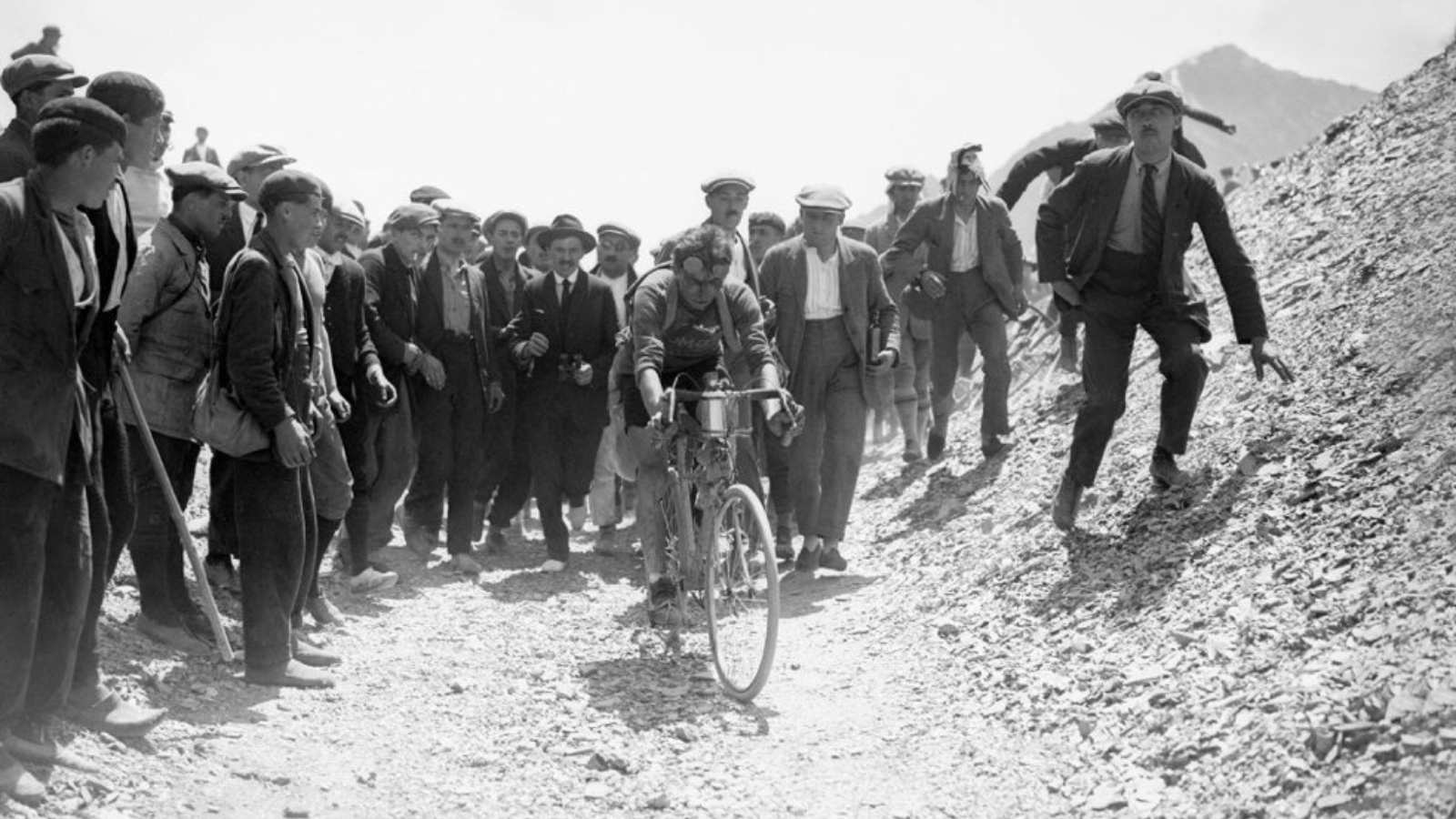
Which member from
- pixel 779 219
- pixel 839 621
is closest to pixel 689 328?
pixel 839 621

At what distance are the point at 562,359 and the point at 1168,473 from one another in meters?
4.35

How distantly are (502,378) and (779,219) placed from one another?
2.97 m

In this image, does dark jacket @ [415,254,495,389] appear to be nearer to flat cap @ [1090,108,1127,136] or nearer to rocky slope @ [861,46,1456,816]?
rocky slope @ [861,46,1456,816]

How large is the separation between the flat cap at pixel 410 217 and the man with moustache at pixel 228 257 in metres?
1.25

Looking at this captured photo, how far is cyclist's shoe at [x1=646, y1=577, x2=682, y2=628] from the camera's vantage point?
250 inches

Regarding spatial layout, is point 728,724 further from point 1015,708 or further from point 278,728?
point 278,728

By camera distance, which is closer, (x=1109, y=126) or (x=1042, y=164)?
(x=1109, y=126)

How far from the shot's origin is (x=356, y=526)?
7.62 m

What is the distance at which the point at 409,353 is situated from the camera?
7.98 metres

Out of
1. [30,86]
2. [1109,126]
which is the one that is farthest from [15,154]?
[1109,126]

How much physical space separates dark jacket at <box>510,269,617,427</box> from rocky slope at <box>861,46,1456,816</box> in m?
2.52

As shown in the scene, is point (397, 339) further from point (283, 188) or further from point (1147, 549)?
point (1147, 549)

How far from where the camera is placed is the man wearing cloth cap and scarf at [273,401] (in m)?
5.20

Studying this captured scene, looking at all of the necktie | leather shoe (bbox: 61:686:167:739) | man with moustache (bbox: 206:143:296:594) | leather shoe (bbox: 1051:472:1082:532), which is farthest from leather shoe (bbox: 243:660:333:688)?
the necktie
